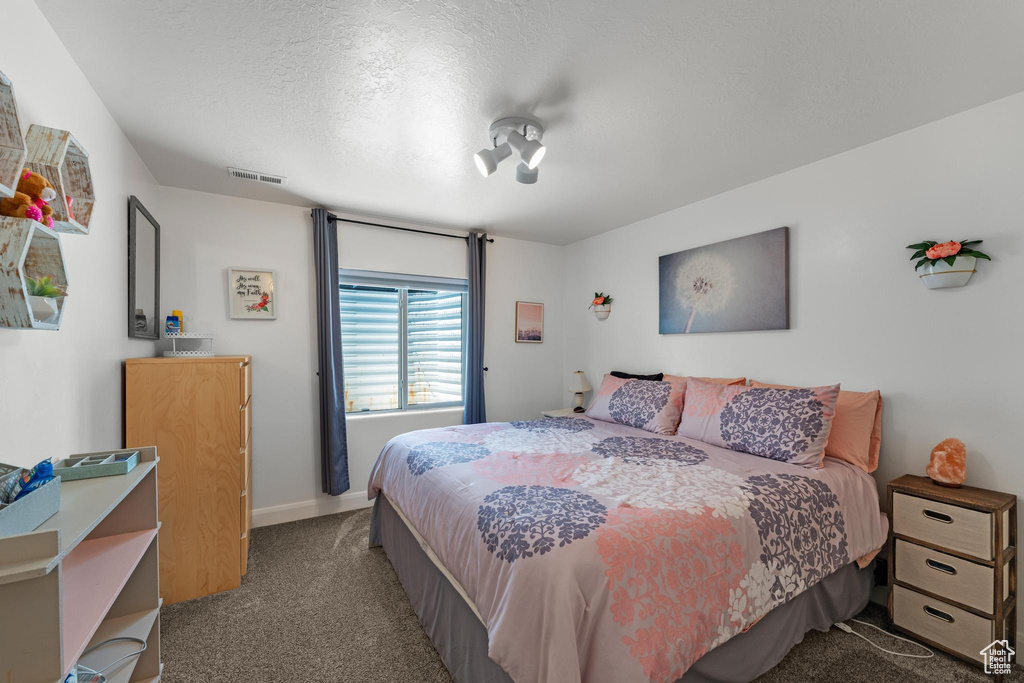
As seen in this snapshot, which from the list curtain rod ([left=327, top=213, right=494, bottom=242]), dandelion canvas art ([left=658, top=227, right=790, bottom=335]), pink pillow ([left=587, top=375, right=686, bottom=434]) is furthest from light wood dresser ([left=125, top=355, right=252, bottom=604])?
dandelion canvas art ([left=658, top=227, right=790, bottom=335])

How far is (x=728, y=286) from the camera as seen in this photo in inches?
119

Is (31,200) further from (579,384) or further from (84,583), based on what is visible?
(579,384)

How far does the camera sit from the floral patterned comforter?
1.22m

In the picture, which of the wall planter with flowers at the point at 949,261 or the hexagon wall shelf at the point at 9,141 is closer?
the hexagon wall shelf at the point at 9,141

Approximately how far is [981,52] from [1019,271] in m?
0.95

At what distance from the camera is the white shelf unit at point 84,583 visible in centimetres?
70

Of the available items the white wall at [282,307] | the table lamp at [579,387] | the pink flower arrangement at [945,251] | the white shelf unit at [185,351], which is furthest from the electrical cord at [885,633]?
the white shelf unit at [185,351]

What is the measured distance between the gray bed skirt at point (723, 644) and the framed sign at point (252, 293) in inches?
79.2

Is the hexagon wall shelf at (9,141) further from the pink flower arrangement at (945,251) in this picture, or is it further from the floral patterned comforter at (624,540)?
the pink flower arrangement at (945,251)

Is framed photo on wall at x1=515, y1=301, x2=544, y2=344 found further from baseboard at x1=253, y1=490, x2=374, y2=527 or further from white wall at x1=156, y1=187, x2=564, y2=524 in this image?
baseboard at x1=253, y1=490, x2=374, y2=527

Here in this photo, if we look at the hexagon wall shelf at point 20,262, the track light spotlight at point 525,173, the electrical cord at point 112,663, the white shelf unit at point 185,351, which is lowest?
the electrical cord at point 112,663

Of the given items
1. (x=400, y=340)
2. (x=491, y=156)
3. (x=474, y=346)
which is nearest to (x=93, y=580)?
(x=491, y=156)

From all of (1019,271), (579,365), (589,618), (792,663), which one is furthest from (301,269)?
(1019,271)

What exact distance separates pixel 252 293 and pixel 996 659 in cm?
456
